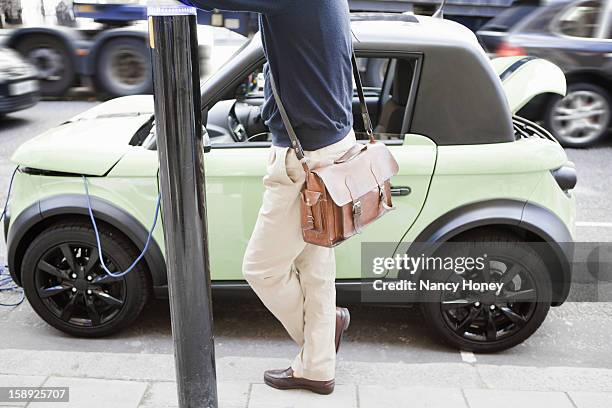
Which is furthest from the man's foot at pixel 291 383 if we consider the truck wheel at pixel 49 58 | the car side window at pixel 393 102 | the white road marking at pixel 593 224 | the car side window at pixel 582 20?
the truck wheel at pixel 49 58

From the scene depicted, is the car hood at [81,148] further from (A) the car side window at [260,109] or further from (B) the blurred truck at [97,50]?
(B) the blurred truck at [97,50]

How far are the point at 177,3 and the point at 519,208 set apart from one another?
208 centimetres

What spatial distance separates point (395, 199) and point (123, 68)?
24.9 feet

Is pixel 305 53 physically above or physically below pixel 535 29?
above

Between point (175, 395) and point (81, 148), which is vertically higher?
point (81, 148)

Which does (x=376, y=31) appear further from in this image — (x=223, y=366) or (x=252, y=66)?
(x=223, y=366)

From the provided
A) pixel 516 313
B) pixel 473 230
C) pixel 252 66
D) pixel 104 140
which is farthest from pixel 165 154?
pixel 516 313

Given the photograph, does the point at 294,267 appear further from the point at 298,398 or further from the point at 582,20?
the point at 582,20

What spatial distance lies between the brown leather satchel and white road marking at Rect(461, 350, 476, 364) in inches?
49.1

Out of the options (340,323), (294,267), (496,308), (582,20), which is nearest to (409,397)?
(340,323)

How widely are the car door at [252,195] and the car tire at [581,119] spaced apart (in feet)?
15.7

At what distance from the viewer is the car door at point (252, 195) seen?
3.24m

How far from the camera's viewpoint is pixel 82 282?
345 cm

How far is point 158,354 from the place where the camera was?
3.43m
